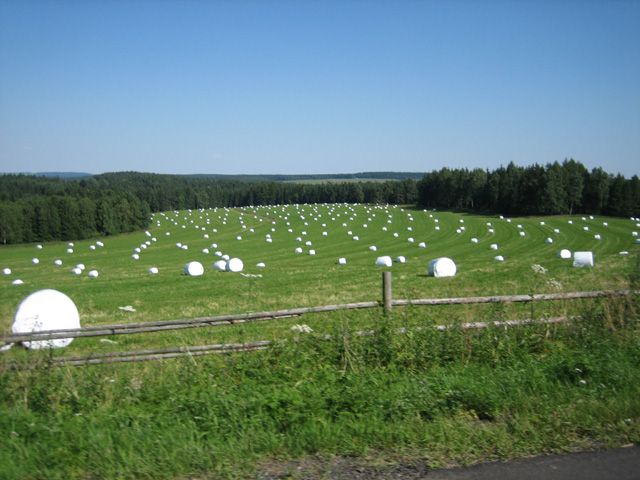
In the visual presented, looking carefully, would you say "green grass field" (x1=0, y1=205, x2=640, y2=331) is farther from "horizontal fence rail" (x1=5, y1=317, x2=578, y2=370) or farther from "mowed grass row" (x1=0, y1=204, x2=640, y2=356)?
"horizontal fence rail" (x1=5, y1=317, x2=578, y2=370)

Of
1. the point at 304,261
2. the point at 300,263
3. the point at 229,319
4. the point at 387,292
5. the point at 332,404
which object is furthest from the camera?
the point at 304,261

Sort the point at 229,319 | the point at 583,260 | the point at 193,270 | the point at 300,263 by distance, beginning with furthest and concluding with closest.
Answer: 1. the point at 300,263
2. the point at 193,270
3. the point at 583,260
4. the point at 229,319

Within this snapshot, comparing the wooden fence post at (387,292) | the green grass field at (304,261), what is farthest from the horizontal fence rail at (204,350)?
the green grass field at (304,261)

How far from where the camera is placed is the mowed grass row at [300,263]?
57.9ft

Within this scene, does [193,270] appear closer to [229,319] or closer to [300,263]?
[300,263]

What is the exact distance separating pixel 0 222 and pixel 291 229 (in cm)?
4555

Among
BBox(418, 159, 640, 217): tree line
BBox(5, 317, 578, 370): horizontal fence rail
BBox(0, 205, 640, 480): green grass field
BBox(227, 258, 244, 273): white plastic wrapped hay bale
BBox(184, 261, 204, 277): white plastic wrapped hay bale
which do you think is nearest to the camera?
BBox(0, 205, 640, 480): green grass field

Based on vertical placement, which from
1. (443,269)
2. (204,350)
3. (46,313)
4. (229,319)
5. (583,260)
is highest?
(229,319)

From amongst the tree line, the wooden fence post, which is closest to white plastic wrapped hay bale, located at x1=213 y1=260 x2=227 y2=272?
the wooden fence post

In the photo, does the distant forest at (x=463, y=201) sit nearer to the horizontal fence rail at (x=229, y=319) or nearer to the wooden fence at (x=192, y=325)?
the horizontal fence rail at (x=229, y=319)

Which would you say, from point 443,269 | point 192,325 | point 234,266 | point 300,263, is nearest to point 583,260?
point 443,269

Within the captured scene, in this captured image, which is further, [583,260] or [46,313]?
[583,260]

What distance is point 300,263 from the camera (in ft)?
133

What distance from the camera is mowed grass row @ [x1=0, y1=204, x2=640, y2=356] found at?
57.9ft
